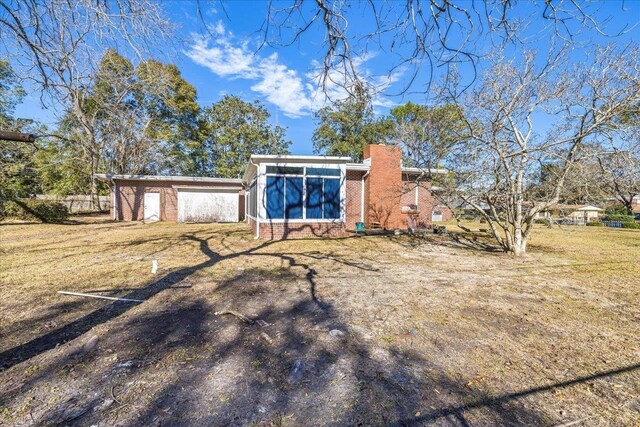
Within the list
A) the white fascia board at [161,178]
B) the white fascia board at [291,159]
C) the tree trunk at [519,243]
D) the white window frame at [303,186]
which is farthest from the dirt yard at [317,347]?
the white fascia board at [161,178]

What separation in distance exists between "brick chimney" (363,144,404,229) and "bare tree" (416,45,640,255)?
459 centimetres

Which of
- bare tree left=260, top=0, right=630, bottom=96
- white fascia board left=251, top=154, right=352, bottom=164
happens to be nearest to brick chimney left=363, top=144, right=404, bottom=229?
white fascia board left=251, top=154, right=352, bottom=164

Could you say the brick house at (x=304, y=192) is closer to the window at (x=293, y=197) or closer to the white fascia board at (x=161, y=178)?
the window at (x=293, y=197)

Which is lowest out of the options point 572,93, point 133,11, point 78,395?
point 78,395

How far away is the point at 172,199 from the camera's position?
18.0 metres

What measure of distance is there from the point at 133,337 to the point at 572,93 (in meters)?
9.23

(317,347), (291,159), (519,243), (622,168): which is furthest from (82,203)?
(622,168)

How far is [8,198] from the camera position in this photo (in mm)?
14680

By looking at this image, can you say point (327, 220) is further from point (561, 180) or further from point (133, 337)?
point (133, 337)

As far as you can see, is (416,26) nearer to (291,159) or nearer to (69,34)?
(69,34)

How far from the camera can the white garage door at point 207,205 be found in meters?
17.0

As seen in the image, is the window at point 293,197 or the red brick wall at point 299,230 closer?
the red brick wall at point 299,230

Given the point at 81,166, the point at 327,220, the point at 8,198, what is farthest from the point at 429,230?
the point at 81,166

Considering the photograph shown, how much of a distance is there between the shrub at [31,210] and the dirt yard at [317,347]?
11.5 meters
